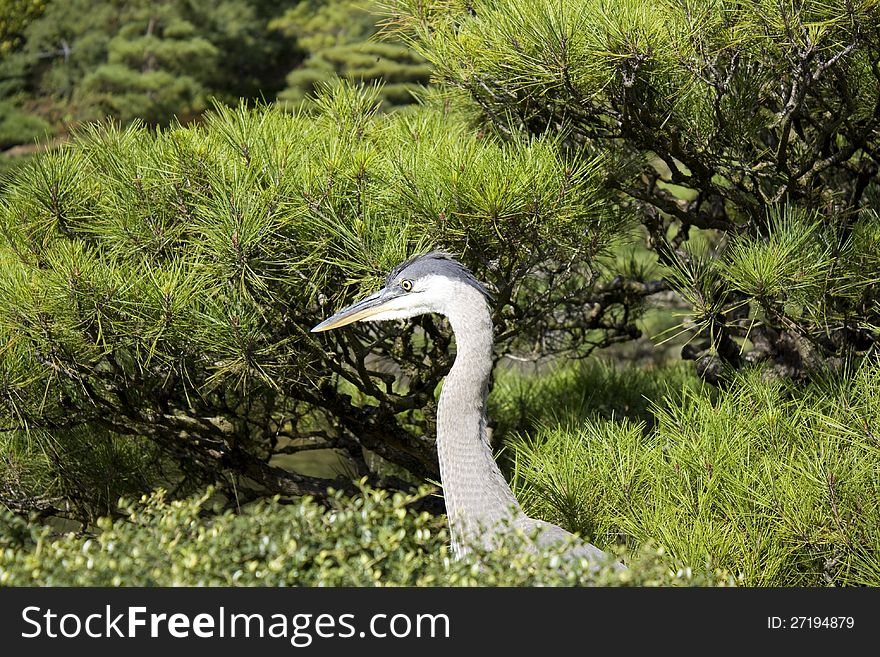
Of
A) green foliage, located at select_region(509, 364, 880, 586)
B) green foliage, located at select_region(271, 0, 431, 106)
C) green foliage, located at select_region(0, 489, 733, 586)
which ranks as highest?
green foliage, located at select_region(271, 0, 431, 106)

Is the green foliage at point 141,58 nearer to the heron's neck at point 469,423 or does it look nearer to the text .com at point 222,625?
the heron's neck at point 469,423

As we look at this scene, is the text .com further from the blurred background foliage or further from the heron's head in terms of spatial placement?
the heron's head

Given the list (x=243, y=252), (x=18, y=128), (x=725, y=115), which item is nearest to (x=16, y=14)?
(x=18, y=128)

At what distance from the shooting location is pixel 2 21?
1091 cm

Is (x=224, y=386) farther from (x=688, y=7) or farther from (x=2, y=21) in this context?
(x=2, y=21)

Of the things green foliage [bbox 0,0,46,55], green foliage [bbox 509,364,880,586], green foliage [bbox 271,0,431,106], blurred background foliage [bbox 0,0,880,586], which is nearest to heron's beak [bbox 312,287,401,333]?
blurred background foliage [bbox 0,0,880,586]

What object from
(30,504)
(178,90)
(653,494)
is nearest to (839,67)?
(653,494)

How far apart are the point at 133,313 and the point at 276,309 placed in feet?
1.28

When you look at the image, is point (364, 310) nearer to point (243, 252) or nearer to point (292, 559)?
point (243, 252)

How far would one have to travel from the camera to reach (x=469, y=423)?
2.40 m

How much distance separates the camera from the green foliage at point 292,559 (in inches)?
67.9

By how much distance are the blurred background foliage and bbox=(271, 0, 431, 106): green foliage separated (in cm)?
706

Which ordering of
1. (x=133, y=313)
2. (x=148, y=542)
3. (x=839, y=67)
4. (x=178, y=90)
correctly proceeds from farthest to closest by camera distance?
1. (x=178, y=90)
2. (x=839, y=67)
3. (x=133, y=313)
4. (x=148, y=542)

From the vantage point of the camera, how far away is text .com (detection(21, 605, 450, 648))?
1.67 m
